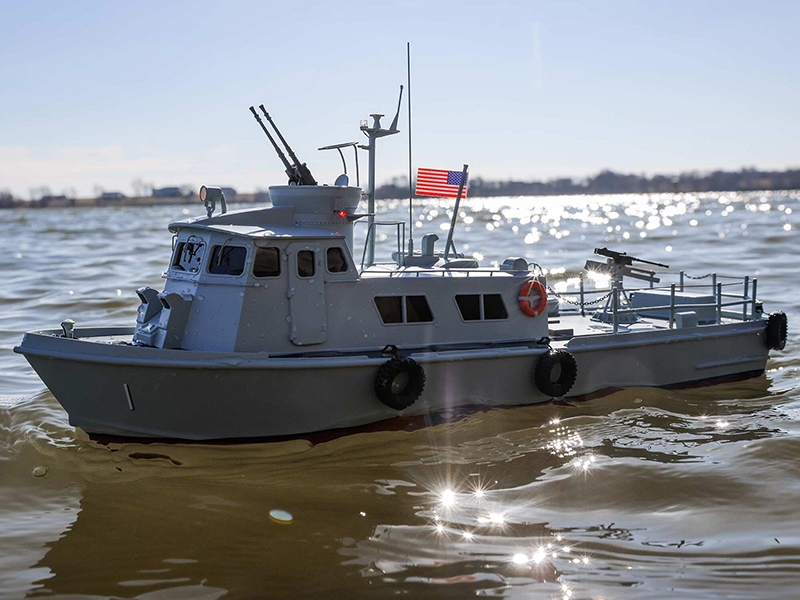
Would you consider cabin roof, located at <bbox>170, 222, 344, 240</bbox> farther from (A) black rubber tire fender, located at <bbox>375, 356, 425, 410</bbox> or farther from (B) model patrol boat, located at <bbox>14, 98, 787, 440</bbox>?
(A) black rubber tire fender, located at <bbox>375, 356, 425, 410</bbox>

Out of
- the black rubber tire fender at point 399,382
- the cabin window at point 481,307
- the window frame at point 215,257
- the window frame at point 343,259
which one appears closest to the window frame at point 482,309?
the cabin window at point 481,307

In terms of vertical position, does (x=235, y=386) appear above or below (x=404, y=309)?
below

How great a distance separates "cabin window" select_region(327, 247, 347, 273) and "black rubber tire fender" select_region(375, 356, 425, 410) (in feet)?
4.40

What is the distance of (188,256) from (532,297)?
485 centimetres

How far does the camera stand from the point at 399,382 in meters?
10.2

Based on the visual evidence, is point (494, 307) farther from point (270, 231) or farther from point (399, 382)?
point (270, 231)

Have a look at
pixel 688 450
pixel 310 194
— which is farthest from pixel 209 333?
pixel 688 450

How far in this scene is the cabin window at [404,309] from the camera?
34.6ft

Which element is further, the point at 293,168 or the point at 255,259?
the point at 293,168

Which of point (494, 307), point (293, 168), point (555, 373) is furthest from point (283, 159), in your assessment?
point (555, 373)

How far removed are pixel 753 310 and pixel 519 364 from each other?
5655 mm

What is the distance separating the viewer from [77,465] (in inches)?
388

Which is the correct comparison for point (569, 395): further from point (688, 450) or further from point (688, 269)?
point (688, 269)

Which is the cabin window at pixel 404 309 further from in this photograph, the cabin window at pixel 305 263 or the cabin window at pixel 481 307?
the cabin window at pixel 305 263
